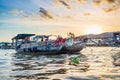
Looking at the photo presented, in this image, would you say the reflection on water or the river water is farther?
the reflection on water

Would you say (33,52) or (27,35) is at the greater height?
(27,35)

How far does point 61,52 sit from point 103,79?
122 ft

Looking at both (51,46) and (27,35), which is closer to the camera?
(51,46)

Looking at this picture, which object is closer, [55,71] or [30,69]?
[55,71]

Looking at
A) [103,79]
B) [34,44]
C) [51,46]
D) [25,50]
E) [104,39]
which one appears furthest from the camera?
[104,39]

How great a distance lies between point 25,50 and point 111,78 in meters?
45.9

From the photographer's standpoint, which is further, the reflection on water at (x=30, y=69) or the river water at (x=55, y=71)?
the reflection on water at (x=30, y=69)

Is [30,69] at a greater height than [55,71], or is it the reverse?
[30,69]

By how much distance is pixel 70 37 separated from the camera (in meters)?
55.1

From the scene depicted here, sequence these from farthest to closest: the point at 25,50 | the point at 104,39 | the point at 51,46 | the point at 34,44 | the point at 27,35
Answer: the point at 104,39, the point at 27,35, the point at 25,50, the point at 34,44, the point at 51,46

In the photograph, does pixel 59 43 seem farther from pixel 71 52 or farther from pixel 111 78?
pixel 111 78

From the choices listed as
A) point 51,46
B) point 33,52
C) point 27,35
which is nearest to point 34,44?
point 33,52

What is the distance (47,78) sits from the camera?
56.0 ft

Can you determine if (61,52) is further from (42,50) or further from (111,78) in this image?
(111,78)
